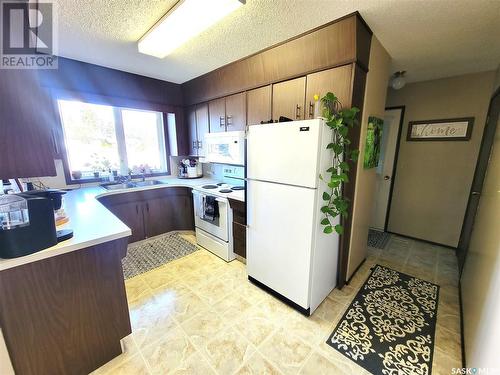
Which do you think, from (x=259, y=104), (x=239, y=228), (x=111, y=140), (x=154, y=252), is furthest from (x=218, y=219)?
(x=111, y=140)

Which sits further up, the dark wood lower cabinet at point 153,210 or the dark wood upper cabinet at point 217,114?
the dark wood upper cabinet at point 217,114

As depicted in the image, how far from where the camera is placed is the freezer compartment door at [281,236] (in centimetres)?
168

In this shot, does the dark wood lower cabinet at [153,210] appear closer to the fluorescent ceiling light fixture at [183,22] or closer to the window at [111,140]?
the window at [111,140]

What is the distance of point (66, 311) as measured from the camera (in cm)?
123

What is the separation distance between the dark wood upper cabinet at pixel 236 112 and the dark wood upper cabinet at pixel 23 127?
75.4 inches

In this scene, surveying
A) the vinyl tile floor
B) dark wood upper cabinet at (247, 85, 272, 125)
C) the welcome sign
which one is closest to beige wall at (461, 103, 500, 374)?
the vinyl tile floor

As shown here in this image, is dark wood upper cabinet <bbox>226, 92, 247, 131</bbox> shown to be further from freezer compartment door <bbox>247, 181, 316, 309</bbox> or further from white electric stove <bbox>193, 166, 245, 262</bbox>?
freezer compartment door <bbox>247, 181, 316, 309</bbox>

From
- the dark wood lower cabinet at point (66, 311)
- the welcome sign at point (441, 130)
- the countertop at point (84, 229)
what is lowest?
the dark wood lower cabinet at point (66, 311)

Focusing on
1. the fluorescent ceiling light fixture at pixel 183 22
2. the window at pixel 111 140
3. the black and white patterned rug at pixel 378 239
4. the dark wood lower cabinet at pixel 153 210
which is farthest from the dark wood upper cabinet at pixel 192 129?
the black and white patterned rug at pixel 378 239

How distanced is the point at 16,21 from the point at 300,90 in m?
1.90

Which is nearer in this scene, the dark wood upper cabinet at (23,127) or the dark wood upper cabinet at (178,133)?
the dark wood upper cabinet at (23,127)

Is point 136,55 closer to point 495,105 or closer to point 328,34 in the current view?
point 328,34

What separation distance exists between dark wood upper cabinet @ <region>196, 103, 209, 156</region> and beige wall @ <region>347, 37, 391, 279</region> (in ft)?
7.24

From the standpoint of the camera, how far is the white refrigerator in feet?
5.21
